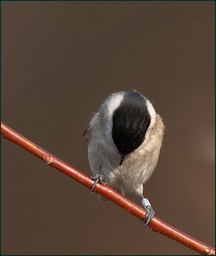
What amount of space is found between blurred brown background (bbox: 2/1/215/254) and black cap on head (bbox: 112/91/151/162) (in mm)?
1434

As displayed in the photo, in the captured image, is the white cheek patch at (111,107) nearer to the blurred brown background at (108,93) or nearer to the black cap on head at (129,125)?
the black cap on head at (129,125)

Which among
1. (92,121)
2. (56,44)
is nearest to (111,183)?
(92,121)

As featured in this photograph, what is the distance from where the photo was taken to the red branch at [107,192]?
5.04 feet

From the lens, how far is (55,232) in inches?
145

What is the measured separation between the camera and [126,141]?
2016 mm

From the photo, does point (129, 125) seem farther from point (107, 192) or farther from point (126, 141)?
point (107, 192)

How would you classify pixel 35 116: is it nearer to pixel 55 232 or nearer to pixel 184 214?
pixel 55 232

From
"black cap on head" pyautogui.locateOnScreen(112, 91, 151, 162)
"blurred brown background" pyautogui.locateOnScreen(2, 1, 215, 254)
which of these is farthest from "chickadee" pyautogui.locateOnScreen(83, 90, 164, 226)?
"blurred brown background" pyautogui.locateOnScreen(2, 1, 215, 254)

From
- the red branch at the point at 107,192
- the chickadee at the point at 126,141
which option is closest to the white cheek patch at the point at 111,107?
the chickadee at the point at 126,141

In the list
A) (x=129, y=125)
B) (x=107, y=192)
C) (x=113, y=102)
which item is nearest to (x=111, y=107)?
(x=113, y=102)

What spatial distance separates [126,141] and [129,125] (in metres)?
0.06

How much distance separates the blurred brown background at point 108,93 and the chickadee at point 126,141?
3.59ft

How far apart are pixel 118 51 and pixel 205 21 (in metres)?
0.60

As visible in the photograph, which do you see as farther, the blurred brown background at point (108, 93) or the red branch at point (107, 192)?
the blurred brown background at point (108, 93)
